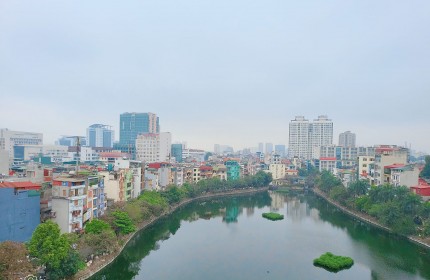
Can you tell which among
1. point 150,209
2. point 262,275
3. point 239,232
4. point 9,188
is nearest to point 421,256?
point 262,275

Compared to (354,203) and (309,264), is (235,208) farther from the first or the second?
(309,264)

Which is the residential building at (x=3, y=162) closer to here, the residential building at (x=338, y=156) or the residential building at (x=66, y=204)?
the residential building at (x=66, y=204)

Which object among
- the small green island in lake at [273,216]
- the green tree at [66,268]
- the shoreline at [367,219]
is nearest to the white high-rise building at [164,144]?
the shoreline at [367,219]

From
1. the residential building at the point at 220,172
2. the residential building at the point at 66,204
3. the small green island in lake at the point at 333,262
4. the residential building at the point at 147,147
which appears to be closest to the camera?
the residential building at the point at 66,204

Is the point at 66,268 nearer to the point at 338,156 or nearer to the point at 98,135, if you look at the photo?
the point at 338,156

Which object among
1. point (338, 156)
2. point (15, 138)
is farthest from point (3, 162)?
point (338, 156)

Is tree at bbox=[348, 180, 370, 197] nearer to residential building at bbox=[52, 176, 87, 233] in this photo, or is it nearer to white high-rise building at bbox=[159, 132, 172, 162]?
residential building at bbox=[52, 176, 87, 233]
